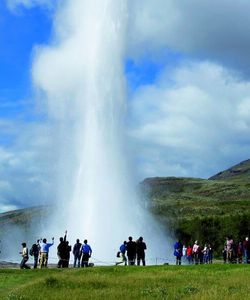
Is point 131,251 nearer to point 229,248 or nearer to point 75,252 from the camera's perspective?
point 75,252

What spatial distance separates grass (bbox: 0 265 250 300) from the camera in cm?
2069

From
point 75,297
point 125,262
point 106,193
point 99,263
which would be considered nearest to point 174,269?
point 125,262

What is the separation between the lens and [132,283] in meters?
24.8

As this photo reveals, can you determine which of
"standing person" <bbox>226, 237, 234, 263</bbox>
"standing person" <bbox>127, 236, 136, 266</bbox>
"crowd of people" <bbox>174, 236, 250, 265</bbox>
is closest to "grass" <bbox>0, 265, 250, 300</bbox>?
"standing person" <bbox>127, 236, 136, 266</bbox>

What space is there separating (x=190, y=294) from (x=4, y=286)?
9.00 metres

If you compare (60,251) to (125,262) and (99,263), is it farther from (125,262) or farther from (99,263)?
(99,263)

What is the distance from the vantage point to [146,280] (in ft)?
85.0

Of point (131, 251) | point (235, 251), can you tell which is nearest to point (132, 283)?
point (131, 251)

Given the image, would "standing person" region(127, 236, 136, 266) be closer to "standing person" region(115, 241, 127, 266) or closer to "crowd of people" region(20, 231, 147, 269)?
"crowd of people" region(20, 231, 147, 269)

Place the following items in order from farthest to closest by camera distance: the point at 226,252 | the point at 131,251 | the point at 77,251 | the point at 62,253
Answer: the point at 226,252 < the point at 131,251 < the point at 77,251 < the point at 62,253

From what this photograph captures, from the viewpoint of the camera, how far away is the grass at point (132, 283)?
67.9 ft

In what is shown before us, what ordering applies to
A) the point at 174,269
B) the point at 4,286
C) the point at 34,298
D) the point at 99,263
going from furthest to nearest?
1. the point at 99,263
2. the point at 174,269
3. the point at 4,286
4. the point at 34,298

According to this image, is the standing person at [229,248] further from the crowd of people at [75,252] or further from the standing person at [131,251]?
the standing person at [131,251]

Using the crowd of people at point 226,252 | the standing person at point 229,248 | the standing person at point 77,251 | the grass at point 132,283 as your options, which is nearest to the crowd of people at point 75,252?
the standing person at point 77,251
